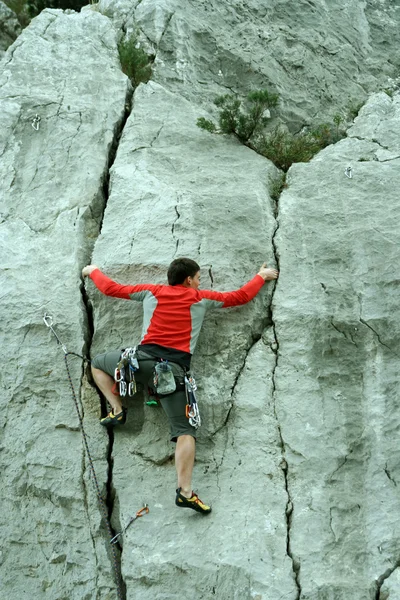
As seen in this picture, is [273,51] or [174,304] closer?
[174,304]

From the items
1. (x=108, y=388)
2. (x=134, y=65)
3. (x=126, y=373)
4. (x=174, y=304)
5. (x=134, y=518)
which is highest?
(x=134, y=65)

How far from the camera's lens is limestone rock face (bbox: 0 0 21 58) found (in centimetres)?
1096

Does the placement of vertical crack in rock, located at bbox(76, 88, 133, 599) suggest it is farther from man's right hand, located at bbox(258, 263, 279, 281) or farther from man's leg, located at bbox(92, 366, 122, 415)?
man's right hand, located at bbox(258, 263, 279, 281)

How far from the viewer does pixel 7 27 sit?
36.4 feet

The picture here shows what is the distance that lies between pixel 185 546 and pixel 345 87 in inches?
271

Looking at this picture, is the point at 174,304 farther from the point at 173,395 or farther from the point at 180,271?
the point at 173,395

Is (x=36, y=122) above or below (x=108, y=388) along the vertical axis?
above

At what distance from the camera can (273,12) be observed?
9.83 m

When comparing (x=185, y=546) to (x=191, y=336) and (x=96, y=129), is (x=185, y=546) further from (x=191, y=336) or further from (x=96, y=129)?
(x=96, y=129)

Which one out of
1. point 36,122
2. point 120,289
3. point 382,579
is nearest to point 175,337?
point 120,289

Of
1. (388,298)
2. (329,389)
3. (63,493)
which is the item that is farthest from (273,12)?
(63,493)

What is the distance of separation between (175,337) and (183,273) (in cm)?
64

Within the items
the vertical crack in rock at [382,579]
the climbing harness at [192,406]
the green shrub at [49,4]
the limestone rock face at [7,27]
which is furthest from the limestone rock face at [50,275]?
the green shrub at [49,4]

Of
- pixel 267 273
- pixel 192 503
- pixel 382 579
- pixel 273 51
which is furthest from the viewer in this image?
pixel 273 51
